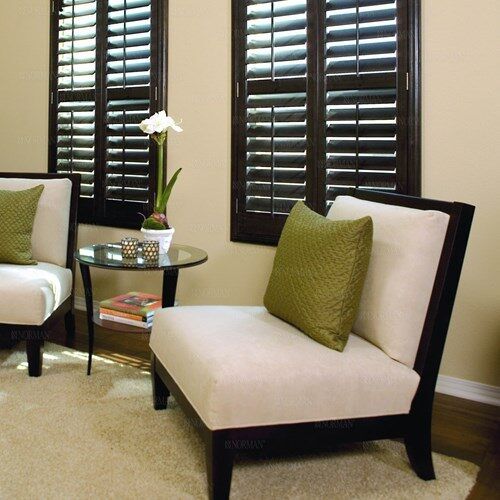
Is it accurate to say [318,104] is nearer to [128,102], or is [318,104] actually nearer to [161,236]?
[161,236]

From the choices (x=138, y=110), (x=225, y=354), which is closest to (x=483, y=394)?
(x=225, y=354)

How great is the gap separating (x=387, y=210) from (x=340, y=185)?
2.46 feet

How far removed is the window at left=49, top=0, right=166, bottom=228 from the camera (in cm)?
361

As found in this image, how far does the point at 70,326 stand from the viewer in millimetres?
3514

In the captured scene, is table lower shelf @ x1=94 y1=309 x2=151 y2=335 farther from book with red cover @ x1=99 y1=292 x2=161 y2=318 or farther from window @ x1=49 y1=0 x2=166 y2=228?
window @ x1=49 y1=0 x2=166 y2=228

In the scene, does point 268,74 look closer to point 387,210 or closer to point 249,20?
point 249,20

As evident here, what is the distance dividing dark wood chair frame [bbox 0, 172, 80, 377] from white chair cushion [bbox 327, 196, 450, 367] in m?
1.56

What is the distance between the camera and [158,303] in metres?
2.95

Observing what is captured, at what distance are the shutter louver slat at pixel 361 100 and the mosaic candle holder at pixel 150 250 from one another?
864 mm

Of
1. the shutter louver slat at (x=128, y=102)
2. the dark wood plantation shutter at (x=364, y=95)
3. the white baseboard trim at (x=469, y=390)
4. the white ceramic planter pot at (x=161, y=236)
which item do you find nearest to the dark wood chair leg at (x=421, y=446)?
the white baseboard trim at (x=469, y=390)

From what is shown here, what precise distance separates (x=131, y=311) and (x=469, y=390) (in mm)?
1509

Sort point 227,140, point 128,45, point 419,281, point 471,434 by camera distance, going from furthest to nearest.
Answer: point 128,45
point 227,140
point 471,434
point 419,281

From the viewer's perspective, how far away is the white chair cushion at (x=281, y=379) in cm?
185

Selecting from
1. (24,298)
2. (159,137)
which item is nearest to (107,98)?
(159,137)
